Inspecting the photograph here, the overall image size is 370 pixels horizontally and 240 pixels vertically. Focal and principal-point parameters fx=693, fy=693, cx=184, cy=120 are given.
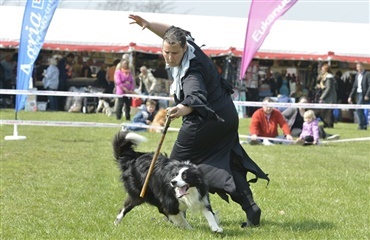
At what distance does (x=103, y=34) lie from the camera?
25.0 m

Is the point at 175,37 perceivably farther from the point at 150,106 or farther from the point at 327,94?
the point at 327,94

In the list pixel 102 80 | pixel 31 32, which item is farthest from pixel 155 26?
pixel 102 80

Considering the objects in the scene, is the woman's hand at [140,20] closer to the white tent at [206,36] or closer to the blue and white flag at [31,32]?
the blue and white flag at [31,32]

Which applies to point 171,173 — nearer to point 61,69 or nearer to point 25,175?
point 25,175

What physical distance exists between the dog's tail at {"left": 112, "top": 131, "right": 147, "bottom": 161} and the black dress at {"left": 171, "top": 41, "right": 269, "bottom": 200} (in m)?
0.40

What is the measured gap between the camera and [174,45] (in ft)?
17.8

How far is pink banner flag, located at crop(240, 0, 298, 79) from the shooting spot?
14734 millimetres

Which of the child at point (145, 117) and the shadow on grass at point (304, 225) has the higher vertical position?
the shadow on grass at point (304, 225)

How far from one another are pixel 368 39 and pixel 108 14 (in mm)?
9950

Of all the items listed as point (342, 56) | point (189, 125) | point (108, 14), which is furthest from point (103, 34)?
point (189, 125)

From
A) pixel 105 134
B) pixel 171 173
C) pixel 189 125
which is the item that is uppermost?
pixel 189 125

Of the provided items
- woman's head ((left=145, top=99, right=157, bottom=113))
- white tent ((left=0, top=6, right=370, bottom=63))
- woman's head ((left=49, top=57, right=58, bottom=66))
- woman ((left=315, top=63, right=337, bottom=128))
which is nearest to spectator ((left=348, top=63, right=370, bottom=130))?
woman ((left=315, top=63, right=337, bottom=128))

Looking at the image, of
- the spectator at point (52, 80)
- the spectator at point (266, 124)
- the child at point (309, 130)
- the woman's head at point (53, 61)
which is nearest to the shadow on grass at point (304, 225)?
the spectator at point (266, 124)

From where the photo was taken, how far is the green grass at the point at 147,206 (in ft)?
19.2
